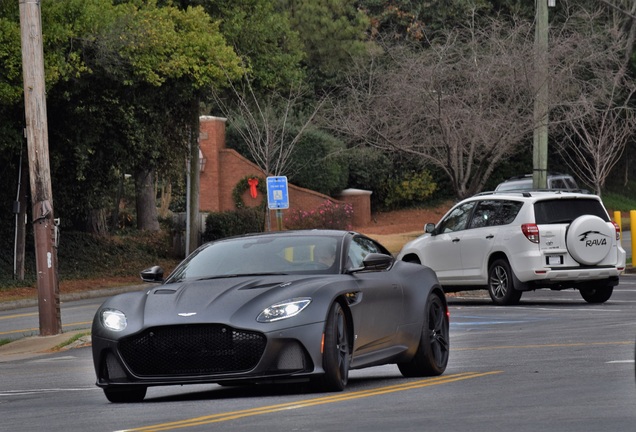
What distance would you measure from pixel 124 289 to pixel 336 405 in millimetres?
25546

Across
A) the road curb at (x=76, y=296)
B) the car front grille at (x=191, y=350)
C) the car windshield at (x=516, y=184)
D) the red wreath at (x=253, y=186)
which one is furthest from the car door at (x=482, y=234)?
the red wreath at (x=253, y=186)

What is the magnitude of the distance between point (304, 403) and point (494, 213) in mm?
13315

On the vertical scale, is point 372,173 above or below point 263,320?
below

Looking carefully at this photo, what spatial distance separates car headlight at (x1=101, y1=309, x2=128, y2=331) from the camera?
11164mm

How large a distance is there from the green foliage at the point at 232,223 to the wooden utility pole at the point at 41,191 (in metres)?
21.4

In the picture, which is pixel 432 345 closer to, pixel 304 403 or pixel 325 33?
pixel 304 403

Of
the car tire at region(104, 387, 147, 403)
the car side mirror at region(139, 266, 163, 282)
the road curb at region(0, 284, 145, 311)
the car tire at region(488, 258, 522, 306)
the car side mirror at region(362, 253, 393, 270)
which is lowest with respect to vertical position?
the road curb at region(0, 284, 145, 311)

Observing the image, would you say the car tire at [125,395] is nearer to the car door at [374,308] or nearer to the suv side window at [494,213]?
the car door at [374,308]

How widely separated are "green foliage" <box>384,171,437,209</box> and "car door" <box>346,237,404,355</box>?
4212 centimetres

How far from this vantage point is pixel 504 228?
22.8m

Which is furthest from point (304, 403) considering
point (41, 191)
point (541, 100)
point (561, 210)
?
point (541, 100)

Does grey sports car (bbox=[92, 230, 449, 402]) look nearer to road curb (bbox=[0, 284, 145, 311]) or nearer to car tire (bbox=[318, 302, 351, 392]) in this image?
car tire (bbox=[318, 302, 351, 392])

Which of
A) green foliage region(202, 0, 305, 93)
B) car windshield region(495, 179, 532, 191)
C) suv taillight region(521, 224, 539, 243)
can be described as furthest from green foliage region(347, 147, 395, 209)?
suv taillight region(521, 224, 539, 243)

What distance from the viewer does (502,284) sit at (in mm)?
23125
